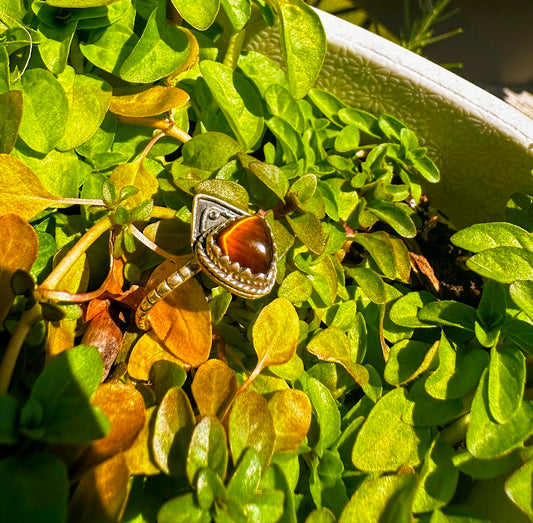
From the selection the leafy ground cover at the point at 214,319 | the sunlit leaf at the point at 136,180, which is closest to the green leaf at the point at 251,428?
the leafy ground cover at the point at 214,319

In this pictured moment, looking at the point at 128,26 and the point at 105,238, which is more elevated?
the point at 128,26

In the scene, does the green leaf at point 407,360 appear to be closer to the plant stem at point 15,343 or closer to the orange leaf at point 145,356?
the orange leaf at point 145,356

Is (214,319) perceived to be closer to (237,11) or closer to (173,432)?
(173,432)

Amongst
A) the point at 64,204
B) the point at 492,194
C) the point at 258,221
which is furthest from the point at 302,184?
the point at 492,194

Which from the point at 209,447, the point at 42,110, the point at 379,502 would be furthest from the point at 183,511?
the point at 42,110

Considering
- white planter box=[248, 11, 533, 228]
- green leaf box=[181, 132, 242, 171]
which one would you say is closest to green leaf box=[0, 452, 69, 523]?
green leaf box=[181, 132, 242, 171]

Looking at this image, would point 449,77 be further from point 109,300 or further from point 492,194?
point 109,300

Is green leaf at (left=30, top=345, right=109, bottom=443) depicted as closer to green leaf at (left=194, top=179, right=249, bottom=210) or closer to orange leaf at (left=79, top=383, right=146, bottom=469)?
orange leaf at (left=79, top=383, right=146, bottom=469)
